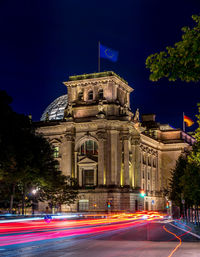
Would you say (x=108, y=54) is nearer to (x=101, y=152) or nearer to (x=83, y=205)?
(x=101, y=152)

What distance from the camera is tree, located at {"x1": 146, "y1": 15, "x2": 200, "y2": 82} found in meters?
13.1

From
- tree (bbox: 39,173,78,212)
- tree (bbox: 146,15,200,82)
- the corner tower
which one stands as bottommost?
tree (bbox: 39,173,78,212)

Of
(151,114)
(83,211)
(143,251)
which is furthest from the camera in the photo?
(151,114)

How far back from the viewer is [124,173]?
95.7 m

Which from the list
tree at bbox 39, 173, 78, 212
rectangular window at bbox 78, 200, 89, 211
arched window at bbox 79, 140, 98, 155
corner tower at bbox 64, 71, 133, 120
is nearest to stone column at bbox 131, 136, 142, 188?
corner tower at bbox 64, 71, 133, 120

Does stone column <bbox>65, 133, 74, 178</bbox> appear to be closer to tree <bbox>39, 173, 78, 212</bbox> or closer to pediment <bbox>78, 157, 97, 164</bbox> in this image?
pediment <bbox>78, 157, 97, 164</bbox>

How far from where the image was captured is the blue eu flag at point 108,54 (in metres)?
93.6

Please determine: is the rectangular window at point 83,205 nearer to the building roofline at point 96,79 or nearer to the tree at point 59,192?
the tree at point 59,192

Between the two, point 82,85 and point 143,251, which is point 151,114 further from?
point 143,251

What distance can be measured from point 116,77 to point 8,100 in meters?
52.5

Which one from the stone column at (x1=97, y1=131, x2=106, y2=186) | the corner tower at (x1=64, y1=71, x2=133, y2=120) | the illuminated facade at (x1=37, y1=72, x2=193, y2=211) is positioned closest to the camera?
the illuminated facade at (x1=37, y1=72, x2=193, y2=211)

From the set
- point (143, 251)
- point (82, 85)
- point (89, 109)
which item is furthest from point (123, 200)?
point (143, 251)

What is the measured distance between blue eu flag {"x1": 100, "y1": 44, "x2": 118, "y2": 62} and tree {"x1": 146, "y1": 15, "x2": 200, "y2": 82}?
80351 millimetres

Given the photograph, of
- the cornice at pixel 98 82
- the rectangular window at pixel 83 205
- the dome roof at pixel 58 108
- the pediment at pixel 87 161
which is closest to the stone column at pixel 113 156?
the pediment at pixel 87 161
